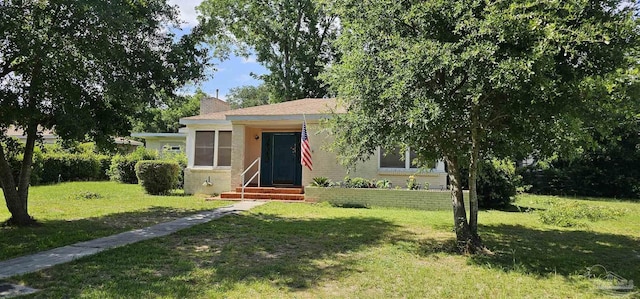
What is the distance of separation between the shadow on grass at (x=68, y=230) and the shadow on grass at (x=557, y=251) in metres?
6.97

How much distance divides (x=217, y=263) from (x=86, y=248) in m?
2.45

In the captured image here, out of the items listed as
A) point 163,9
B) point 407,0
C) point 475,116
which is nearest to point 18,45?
point 163,9

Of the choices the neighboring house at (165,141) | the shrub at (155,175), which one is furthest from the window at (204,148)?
the neighboring house at (165,141)

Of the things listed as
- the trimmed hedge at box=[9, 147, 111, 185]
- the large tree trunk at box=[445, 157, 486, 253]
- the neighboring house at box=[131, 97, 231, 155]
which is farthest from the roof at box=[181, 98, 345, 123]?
the trimmed hedge at box=[9, 147, 111, 185]

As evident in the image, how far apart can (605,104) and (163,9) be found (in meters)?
9.10

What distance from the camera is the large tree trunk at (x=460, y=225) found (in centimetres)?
692

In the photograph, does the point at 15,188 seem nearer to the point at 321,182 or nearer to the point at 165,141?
the point at 321,182

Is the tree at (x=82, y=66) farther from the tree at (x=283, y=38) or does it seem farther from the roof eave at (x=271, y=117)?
the tree at (x=283, y=38)

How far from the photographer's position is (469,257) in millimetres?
6578

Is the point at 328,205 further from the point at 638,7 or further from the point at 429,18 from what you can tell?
the point at 638,7

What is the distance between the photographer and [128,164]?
71.3 ft

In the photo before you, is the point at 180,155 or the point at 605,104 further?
the point at 180,155

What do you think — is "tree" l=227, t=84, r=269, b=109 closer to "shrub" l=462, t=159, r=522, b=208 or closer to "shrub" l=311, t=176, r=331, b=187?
"shrub" l=311, t=176, r=331, b=187

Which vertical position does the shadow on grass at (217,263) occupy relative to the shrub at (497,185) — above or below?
below
